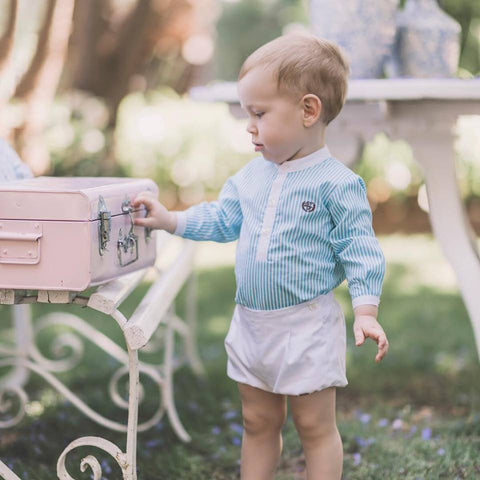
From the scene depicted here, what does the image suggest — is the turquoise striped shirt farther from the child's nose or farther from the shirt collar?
the child's nose

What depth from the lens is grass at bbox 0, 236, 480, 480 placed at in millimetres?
2543

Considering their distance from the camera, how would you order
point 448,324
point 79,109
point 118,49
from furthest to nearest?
point 118,49
point 79,109
point 448,324

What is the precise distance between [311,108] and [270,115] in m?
0.10

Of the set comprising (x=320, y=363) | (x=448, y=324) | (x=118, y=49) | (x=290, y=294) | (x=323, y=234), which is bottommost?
(x=448, y=324)

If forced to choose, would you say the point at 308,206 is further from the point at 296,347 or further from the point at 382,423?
the point at 382,423

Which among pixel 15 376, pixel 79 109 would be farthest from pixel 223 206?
pixel 79 109

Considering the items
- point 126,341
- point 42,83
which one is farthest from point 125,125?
point 126,341

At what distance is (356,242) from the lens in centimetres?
191

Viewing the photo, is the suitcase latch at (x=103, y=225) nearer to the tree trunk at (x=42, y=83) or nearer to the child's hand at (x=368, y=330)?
the child's hand at (x=368, y=330)

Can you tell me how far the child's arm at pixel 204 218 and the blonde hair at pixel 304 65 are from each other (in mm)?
360

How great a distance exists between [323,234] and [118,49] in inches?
241

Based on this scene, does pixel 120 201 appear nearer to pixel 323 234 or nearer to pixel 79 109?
pixel 323 234

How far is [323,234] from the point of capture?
195 cm

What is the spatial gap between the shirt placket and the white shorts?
5.8 inches
